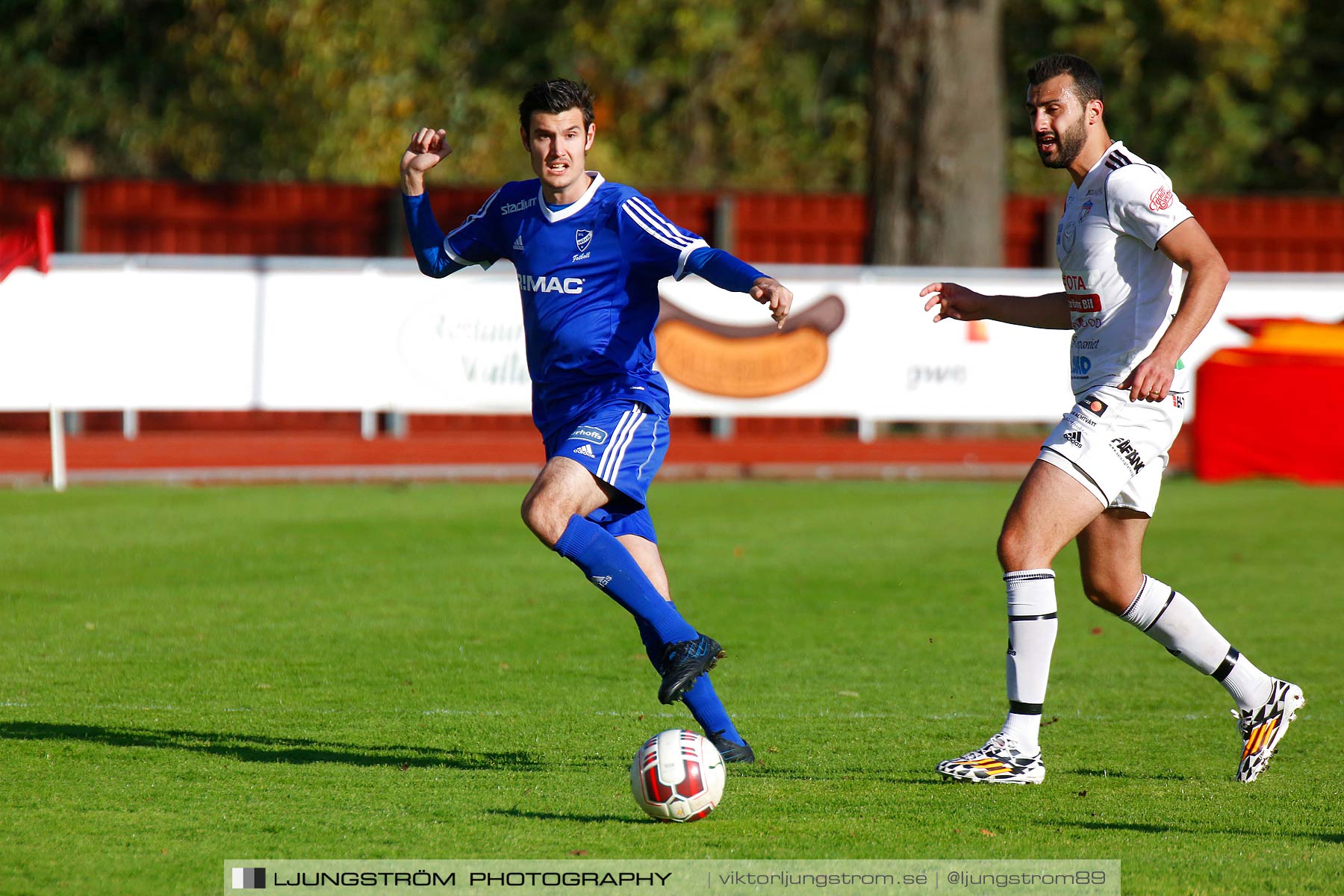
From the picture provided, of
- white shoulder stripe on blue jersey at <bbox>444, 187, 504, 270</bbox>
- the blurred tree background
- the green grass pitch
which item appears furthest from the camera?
the blurred tree background

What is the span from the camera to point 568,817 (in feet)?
14.5

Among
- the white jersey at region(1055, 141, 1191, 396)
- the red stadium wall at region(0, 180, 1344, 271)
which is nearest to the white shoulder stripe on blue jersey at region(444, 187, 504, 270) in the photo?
the white jersey at region(1055, 141, 1191, 396)

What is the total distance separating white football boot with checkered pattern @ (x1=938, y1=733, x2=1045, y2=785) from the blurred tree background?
1804 cm

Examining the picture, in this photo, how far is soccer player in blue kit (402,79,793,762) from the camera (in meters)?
5.05

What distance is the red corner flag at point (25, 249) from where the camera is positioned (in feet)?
43.9

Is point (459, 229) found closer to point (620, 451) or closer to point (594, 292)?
point (594, 292)

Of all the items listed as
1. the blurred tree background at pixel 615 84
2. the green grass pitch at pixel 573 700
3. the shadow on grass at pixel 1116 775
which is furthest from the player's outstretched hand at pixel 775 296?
the blurred tree background at pixel 615 84

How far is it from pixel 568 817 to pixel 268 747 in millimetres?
1342

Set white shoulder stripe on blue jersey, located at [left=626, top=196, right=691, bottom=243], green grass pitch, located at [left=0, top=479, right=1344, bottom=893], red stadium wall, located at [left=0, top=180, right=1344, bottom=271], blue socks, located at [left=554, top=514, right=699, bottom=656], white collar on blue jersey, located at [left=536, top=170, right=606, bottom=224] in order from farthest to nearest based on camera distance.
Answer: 1. red stadium wall, located at [left=0, top=180, right=1344, bottom=271]
2. white collar on blue jersey, located at [left=536, top=170, right=606, bottom=224]
3. white shoulder stripe on blue jersey, located at [left=626, top=196, right=691, bottom=243]
4. blue socks, located at [left=554, top=514, right=699, bottom=656]
5. green grass pitch, located at [left=0, top=479, right=1344, bottom=893]

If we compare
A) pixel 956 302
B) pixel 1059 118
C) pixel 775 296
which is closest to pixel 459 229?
pixel 775 296

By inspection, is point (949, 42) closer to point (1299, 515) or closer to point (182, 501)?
point (1299, 515)

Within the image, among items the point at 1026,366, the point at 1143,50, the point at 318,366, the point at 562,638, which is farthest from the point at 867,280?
the point at 1143,50

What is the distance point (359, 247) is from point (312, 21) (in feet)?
12.2

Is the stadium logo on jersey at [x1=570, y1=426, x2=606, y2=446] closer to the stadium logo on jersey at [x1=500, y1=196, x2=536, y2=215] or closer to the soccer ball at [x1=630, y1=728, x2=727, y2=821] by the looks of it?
the stadium logo on jersey at [x1=500, y1=196, x2=536, y2=215]
